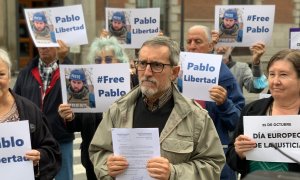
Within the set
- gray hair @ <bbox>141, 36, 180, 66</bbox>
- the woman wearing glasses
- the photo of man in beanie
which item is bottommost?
the woman wearing glasses

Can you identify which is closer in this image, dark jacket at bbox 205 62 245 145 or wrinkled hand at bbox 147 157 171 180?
wrinkled hand at bbox 147 157 171 180

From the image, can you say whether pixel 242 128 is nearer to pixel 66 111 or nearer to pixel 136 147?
pixel 136 147

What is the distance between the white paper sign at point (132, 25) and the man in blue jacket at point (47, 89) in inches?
74.6

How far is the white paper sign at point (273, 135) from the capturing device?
10.1 feet

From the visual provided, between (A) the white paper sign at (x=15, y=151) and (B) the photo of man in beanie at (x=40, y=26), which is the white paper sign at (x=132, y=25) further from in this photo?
(A) the white paper sign at (x=15, y=151)

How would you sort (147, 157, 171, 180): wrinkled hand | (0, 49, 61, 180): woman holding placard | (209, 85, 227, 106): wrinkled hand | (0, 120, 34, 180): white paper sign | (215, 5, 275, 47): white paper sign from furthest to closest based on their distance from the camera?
(215, 5, 275, 47): white paper sign
(209, 85, 227, 106): wrinkled hand
(0, 49, 61, 180): woman holding placard
(0, 120, 34, 180): white paper sign
(147, 157, 171, 180): wrinkled hand

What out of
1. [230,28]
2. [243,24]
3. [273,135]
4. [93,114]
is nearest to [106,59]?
[93,114]

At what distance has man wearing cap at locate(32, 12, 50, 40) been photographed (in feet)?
17.6

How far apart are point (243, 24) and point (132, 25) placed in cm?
155

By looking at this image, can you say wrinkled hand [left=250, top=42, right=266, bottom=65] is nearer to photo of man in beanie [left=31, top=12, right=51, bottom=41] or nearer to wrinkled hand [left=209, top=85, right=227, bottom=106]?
wrinkled hand [left=209, top=85, right=227, bottom=106]

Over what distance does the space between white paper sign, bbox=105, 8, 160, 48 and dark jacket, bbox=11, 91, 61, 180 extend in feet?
10.8

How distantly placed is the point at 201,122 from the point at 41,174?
3.80 feet

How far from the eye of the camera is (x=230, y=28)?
232 inches

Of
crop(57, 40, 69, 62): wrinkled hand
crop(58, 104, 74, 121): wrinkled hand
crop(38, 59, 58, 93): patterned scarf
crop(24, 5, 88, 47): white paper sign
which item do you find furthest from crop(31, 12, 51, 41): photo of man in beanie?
crop(58, 104, 74, 121): wrinkled hand
